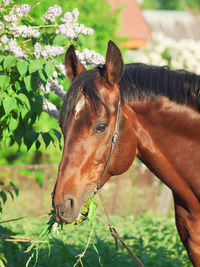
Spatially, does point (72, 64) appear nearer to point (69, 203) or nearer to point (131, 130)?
point (131, 130)

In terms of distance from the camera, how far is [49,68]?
3.27 metres

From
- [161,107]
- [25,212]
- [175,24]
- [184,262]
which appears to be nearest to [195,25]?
[175,24]

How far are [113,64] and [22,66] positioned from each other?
29.2 inches

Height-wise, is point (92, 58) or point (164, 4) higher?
point (92, 58)

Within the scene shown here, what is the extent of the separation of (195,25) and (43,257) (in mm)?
26580

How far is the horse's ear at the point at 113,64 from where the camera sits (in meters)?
2.92

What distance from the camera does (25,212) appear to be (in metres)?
8.99

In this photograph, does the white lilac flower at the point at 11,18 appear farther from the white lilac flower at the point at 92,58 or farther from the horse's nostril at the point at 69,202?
the horse's nostril at the point at 69,202

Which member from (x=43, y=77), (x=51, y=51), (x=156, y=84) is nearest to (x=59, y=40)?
(x=51, y=51)

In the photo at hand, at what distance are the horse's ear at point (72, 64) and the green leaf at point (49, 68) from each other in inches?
4.4

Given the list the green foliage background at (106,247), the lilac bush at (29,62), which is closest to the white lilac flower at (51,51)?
the lilac bush at (29,62)

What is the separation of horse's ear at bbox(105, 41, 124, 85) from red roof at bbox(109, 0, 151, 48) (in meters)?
12.5

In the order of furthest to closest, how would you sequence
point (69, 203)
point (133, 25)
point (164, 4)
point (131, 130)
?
point (164, 4) → point (133, 25) → point (131, 130) → point (69, 203)

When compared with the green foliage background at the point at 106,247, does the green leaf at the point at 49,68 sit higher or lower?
higher
